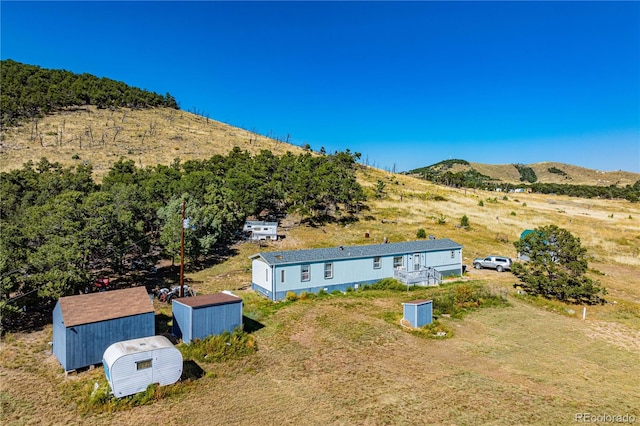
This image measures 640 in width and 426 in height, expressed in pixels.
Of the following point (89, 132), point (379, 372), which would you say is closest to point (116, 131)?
point (89, 132)

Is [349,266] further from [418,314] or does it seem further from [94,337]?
[94,337]

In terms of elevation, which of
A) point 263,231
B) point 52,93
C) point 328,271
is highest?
point 52,93

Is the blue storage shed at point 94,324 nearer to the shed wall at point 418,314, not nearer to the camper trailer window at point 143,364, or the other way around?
the camper trailer window at point 143,364

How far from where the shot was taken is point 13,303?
2067 cm

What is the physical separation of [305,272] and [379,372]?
12.2 m

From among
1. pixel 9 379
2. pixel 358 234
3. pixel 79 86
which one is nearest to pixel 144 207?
pixel 9 379

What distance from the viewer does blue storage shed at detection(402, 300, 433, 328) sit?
20.8m

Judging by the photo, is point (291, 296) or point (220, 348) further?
point (291, 296)

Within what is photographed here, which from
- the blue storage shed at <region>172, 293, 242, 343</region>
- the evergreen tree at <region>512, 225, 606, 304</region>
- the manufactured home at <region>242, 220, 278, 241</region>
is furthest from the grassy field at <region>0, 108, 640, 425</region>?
the manufactured home at <region>242, 220, 278, 241</region>

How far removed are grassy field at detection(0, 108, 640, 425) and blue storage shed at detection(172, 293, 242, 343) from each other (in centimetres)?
186

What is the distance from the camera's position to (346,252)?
1161 inches

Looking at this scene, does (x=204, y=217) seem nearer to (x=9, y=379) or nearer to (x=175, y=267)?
(x=175, y=267)

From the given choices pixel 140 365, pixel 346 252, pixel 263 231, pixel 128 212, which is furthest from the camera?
pixel 263 231

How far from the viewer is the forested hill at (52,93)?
3322 inches
